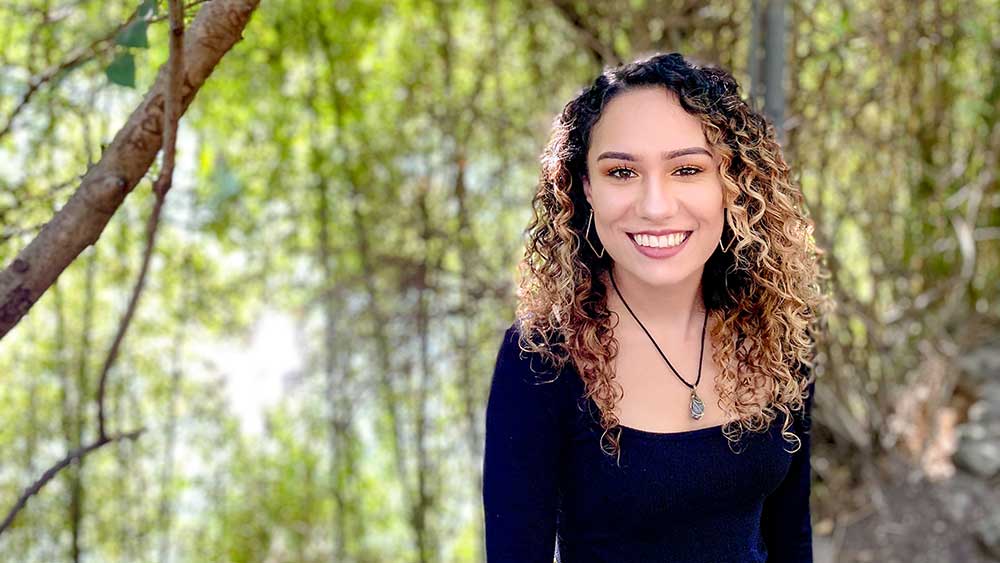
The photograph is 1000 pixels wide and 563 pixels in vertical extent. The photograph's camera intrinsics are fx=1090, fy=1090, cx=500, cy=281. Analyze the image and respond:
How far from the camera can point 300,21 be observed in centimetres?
329

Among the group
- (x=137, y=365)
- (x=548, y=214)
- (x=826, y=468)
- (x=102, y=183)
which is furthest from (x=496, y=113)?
(x=102, y=183)

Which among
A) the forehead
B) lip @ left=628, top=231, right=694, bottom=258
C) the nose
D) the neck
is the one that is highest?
the forehead

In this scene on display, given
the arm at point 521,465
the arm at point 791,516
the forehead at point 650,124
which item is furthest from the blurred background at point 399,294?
the arm at point 521,465

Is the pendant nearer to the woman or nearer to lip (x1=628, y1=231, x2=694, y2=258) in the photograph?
the woman

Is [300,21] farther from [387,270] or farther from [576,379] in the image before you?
[576,379]

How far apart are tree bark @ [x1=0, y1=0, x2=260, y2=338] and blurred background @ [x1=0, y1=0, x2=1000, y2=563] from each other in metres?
1.82

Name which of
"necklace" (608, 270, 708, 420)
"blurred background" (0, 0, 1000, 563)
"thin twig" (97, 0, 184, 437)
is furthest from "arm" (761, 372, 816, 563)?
"blurred background" (0, 0, 1000, 563)

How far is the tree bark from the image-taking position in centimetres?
116

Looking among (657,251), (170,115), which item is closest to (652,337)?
(657,251)

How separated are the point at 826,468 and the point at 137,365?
224cm

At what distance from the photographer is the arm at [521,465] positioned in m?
1.31

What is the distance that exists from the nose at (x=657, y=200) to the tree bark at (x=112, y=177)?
0.49m

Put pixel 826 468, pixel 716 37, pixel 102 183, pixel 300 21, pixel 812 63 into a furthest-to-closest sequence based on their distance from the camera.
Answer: pixel 826 468
pixel 300 21
pixel 812 63
pixel 716 37
pixel 102 183

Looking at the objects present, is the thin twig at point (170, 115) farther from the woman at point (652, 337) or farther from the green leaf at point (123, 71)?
the woman at point (652, 337)
